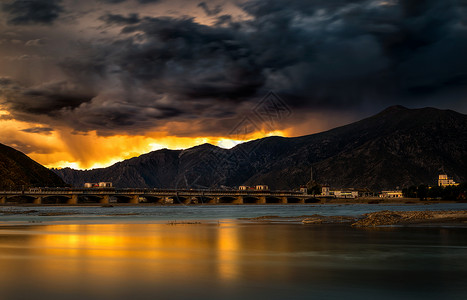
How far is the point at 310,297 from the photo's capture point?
16.6 m

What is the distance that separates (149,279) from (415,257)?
15547 millimetres

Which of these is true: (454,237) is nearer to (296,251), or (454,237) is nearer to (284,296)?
(296,251)

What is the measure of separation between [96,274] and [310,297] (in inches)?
425

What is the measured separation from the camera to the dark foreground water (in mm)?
17609

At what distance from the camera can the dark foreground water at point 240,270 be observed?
57.8 ft

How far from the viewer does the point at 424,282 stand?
19.3m

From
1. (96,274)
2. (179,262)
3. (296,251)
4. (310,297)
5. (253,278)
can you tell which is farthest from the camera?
(296,251)

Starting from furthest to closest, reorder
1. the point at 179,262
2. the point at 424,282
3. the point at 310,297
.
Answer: the point at 179,262, the point at 424,282, the point at 310,297

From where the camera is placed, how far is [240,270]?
2302 centimetres

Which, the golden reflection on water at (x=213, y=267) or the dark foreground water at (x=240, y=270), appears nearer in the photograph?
the dark foreground water at (x=240, y=270)

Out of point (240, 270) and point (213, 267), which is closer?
point (240, 270)

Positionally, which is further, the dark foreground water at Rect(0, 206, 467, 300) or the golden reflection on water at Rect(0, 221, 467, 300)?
the golden reflection on water at Rect(0, 221, 467, 300)

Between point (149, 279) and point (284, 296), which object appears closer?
point (284, 296)

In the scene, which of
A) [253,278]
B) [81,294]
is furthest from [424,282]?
[81,294]
